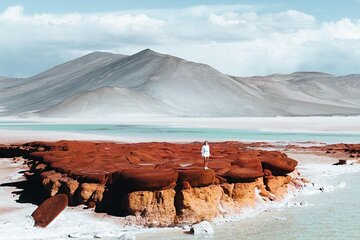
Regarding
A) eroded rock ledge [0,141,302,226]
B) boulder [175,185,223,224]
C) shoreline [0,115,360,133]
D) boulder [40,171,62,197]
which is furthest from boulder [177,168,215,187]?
shoreline [0,115,360,133]

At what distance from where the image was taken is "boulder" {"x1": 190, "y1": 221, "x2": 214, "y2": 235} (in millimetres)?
13648

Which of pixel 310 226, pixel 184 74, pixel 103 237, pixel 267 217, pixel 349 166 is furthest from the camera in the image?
pixel 184 74

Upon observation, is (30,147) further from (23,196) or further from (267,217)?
(267,217)

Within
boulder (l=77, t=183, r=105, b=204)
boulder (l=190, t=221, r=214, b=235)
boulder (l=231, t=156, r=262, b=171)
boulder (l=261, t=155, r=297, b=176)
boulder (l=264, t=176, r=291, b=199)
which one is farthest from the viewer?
boulder (l=261, t=155, r=297, b=176)

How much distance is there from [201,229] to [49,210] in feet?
13.2

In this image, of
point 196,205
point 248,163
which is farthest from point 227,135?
point 196,205

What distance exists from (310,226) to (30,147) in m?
20.4

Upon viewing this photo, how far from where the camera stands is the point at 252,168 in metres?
18.2

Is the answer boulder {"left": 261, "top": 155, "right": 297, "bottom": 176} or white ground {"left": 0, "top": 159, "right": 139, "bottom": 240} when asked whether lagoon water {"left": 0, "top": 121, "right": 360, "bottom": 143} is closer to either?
boulder {"left": 261, "top": 155, "right": 297, "bottom": 176}

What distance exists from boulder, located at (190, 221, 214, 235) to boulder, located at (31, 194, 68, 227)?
3627 millimetres

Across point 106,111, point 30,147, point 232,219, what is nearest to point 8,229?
point 232,219

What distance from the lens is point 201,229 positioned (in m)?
13.7

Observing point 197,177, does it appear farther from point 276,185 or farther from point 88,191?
point 276,185

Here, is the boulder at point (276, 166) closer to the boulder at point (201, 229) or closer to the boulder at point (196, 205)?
the boulder at point (196, 205)
